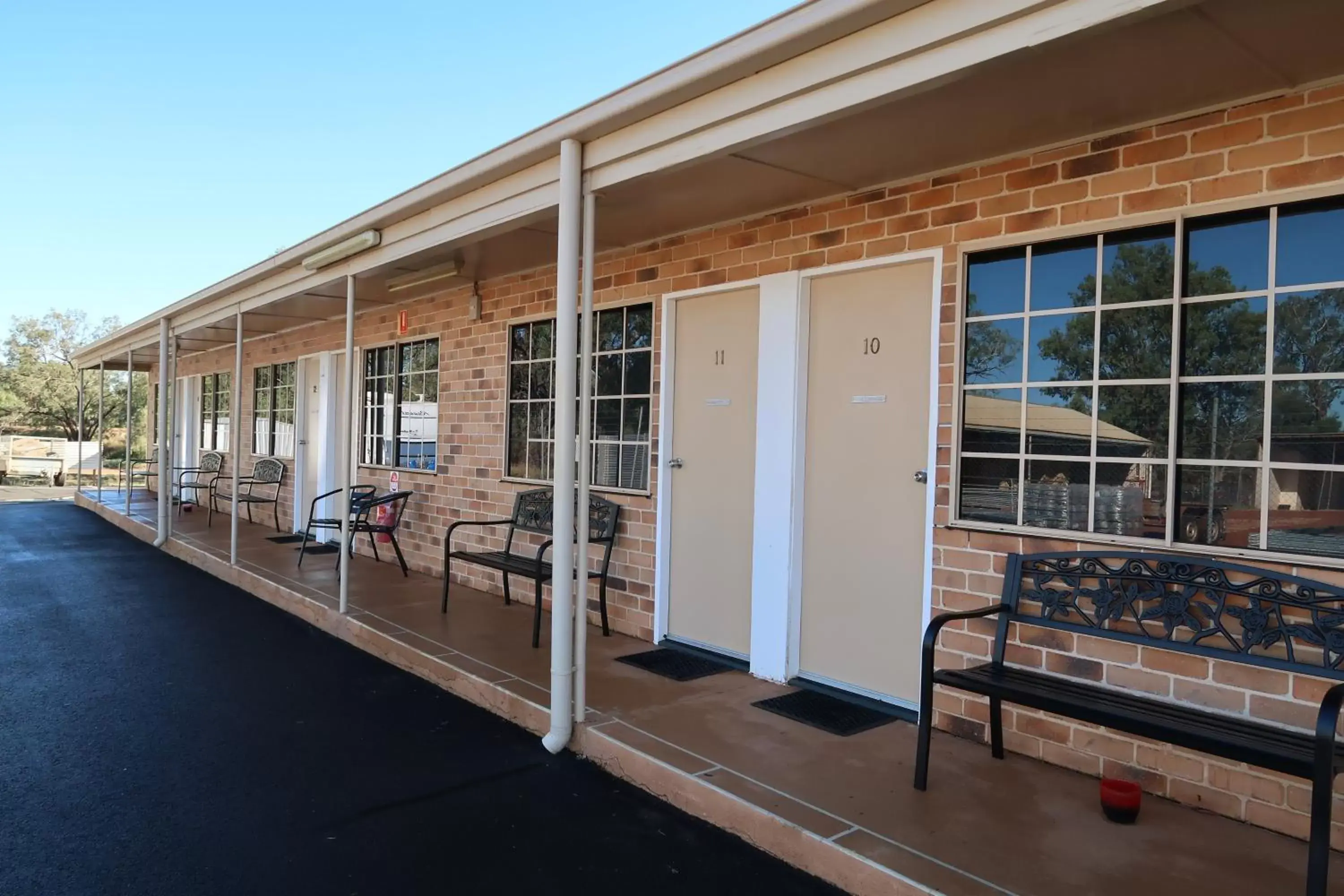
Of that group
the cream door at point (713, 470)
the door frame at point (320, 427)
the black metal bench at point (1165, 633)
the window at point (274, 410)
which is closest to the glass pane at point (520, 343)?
the cream door at point (713, 470)

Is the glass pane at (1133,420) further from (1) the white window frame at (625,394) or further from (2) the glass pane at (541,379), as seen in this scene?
(2) the glass pane at (541,379)

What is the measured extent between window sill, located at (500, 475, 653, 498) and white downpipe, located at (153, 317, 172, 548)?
4.72 meters

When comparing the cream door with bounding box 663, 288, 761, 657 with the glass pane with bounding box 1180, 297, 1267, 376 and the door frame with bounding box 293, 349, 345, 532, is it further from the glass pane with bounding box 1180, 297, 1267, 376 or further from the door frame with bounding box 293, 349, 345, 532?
the door frame with bounding box 293, 349, 345, 532

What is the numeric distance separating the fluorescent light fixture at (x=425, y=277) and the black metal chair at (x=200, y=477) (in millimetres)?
6933

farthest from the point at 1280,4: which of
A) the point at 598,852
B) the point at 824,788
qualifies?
the point at 598,852

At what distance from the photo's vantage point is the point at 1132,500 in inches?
134

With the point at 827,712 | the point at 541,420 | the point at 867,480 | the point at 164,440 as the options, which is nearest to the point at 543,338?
the point at 541,420

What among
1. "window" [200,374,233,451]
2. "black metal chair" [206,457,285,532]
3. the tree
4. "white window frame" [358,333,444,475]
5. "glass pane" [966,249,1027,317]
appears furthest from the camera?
the tree

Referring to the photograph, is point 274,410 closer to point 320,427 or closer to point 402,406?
point 320,427

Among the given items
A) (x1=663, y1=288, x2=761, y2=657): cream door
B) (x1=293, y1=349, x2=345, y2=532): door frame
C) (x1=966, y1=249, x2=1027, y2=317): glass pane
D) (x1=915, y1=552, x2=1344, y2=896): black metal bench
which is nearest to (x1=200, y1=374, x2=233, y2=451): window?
(x1=293, y1=349, x2=345, y2=532): door frame

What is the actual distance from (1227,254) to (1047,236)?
657 millimetres

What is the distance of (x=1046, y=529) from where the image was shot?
3.61m

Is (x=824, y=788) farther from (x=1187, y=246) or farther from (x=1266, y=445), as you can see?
(x=1187, y=246)

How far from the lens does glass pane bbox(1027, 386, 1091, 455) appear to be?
3.55 m
